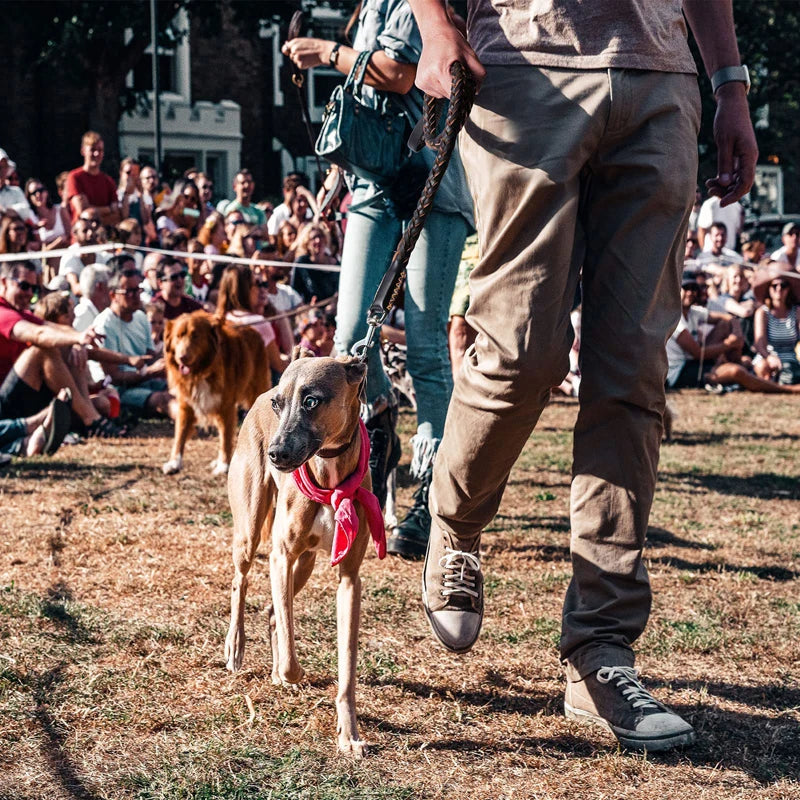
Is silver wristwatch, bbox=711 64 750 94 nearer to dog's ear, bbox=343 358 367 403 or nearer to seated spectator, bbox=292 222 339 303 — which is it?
dog's ear, bbox=343 358 367 403

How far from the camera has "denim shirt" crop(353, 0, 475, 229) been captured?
3.95 meters

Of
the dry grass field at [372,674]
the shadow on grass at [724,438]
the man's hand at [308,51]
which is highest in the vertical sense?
the man's hand at [308,51]

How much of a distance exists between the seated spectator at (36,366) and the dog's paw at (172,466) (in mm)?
1125

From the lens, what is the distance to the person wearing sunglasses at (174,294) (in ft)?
31.3

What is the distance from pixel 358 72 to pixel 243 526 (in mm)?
1743

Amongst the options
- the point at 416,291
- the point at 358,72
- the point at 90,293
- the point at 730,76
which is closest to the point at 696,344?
the point at 90,293

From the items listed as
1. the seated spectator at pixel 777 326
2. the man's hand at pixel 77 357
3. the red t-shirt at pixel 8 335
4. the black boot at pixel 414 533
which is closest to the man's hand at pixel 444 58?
the black boot at pixel 414 533

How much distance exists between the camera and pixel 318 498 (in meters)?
2.89

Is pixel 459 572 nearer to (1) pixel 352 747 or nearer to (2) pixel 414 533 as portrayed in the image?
(1) pixel 352 747

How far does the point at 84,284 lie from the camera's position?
948cm

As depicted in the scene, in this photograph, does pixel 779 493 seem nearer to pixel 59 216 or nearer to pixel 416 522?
pixel 416 522

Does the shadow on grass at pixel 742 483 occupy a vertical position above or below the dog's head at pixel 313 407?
below

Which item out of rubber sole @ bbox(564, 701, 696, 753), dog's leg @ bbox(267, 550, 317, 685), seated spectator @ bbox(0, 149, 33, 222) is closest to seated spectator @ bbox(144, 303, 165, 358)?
seated spectator @ bbox(0, 149, 33, 222)

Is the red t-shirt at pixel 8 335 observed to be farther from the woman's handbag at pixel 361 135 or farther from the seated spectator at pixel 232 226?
the woman's handbag at pixel 361 135
